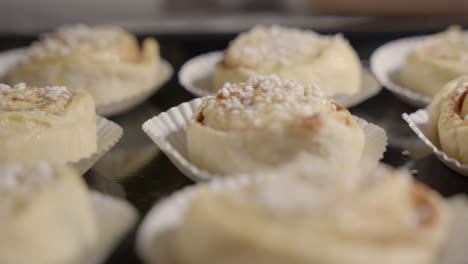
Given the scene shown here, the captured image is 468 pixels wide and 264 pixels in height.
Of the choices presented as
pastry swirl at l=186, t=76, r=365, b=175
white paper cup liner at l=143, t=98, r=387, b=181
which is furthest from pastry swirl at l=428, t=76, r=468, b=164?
pastry swirl at l=186, t=76, r=365, b=175

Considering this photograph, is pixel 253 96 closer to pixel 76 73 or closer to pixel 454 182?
pixel 454 182

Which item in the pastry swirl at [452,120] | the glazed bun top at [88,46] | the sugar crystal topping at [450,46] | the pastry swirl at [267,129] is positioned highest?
the pastry swirl at [267,129]

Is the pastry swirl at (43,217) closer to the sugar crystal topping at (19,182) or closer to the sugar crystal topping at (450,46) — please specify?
the sugar crystal topping at (19,182)

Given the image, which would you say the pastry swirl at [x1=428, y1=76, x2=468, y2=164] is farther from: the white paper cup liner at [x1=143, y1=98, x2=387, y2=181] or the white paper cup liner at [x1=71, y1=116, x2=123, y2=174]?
the white paper cup liner at [x1=71, y1=116, x2=123, y2=174]

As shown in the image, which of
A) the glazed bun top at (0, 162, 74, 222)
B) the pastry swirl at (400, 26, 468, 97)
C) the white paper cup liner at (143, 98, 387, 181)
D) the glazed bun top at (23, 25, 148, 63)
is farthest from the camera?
the glazed bun top at (23, 25, 148, 63)

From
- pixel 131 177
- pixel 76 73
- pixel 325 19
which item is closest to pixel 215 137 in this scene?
pixel 131 177

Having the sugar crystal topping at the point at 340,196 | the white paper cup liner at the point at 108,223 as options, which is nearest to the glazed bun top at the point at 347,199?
the sugar crystal topping at the point at 340,196
